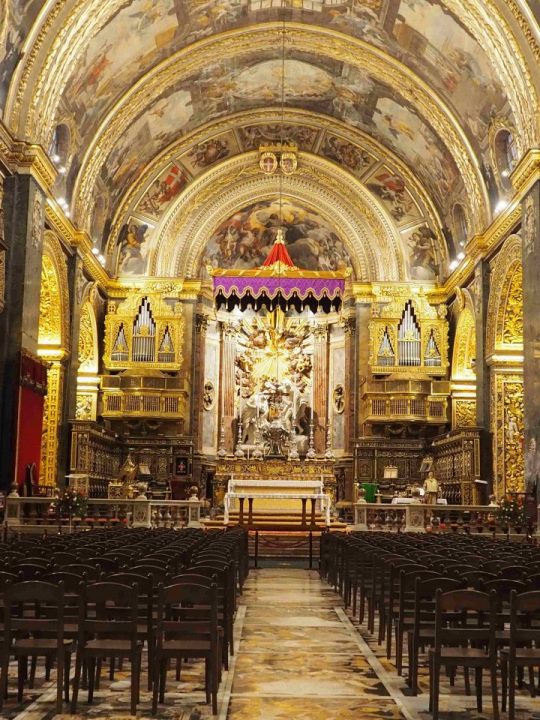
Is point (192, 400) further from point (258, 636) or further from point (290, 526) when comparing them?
point (258, 636)

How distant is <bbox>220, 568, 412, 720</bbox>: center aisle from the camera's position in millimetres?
6805

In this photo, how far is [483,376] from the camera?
26984mm

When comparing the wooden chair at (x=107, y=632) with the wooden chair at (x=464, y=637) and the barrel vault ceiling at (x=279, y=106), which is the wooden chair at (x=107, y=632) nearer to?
the wooden chair at (x=464, y=637)

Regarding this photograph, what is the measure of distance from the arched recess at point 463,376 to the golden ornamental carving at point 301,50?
4685 millimetres

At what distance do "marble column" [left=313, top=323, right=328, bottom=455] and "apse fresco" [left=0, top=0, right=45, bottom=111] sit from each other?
17.6 meters

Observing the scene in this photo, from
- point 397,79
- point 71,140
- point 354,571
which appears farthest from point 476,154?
point 354,571

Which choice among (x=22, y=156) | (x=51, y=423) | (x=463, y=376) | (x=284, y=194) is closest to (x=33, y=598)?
→ (x=22, y=156)

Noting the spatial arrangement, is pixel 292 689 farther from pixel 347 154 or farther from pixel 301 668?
pixel 347 154

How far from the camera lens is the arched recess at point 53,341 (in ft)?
86.8

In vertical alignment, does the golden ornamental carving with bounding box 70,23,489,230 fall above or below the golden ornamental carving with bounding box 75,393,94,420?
above

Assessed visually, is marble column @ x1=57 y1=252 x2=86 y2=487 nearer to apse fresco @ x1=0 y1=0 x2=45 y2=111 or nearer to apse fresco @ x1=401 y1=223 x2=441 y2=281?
apse fresco @ x1=0 y1=0 x2=45 y2=111

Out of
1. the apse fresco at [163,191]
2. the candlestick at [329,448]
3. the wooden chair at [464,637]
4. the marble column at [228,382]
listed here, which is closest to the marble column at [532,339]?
the candlestick at [329,448]

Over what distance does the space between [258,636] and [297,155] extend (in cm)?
2574

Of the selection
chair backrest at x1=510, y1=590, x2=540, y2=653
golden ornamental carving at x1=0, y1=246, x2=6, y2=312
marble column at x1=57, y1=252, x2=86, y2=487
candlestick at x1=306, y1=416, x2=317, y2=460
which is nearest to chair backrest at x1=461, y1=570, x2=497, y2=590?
chair backrest at x1=510, y1=590, x2=540, y2=653
